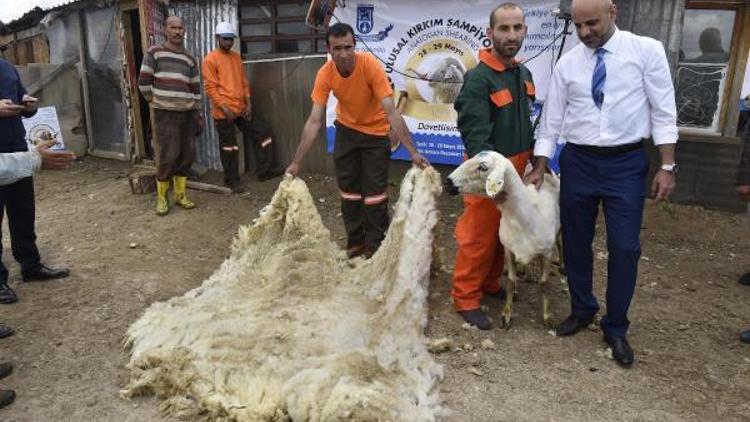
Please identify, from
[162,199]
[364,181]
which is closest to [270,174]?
[162,199]

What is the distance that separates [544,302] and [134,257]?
13.5 feet

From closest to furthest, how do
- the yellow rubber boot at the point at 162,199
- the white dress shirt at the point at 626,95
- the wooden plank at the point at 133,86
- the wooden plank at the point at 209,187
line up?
the white dress shirt at the point at 626,95, the yellow rubber boot at the point at 162,199, the wooden plank at the point at 209,187, the wooden plank at the point at 133,86

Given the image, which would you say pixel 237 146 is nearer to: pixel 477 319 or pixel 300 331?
pixel 300 331

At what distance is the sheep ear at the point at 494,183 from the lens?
3754 mm

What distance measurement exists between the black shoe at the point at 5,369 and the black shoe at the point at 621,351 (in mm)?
4049

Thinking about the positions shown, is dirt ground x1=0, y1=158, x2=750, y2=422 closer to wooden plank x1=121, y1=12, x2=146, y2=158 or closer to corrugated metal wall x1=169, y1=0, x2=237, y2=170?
corrugated metal wall x1=169, y1=0, x2=237, y2=170

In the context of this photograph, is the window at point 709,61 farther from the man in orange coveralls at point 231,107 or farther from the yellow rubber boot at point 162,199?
the yellow rubber boot at point 162,199

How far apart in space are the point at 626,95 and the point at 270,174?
20.3 ft

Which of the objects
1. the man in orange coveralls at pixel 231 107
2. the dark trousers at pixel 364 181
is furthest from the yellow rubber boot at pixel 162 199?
the dark trousers at pixel 364 181

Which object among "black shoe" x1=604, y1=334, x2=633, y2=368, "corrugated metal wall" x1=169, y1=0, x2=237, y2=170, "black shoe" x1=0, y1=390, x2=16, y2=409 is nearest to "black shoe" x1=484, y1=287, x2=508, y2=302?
"black shoe" x1=604, y1=334, x2=633, y2=368

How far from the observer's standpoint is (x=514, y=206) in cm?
401

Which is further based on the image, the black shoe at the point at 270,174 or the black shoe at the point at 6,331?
the black shoe at the point at 270,174

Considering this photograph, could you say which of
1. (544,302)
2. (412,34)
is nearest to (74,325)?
(544,302)

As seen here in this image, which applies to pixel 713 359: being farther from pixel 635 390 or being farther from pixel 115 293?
pixel 115 293
